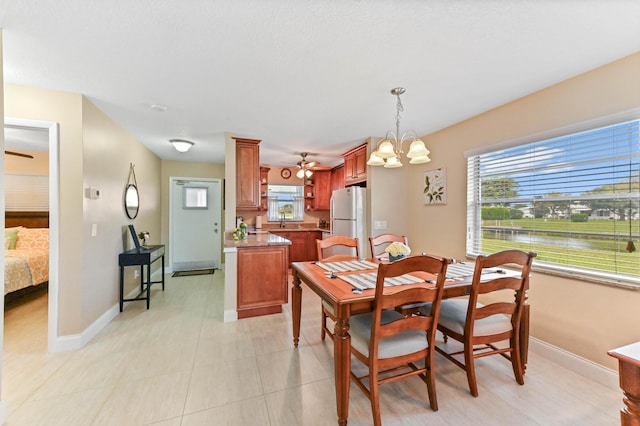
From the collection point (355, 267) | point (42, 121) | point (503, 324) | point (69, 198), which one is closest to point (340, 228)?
point (355, 267)

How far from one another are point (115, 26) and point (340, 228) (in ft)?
11.1

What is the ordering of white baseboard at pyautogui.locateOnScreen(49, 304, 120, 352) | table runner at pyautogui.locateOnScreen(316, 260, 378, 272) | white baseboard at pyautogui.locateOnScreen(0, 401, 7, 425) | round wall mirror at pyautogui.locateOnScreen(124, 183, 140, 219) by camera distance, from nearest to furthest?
white baseboard at pyautogui.locateOnScreen(0, 401, 7, 425) < table runner at pyautogui.locateOnScreen(316, 260, 378, 272) < white baseboard at pyautogui.locateOnScreen(49, 304, 120, 352) < round wall mirror at pyautogui.locateOnScreen(124, 183, 140, 219)

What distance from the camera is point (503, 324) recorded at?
6.09 ft

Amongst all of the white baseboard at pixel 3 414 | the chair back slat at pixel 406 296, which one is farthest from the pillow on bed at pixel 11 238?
the chair back slat at pixel 406 296

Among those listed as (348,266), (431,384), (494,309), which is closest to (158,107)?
(348,266)

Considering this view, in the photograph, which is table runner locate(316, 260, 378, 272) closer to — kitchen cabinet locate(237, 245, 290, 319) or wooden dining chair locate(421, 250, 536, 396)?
wooden dining chair locate(421, 250, 536, 396)

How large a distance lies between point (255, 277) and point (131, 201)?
226 centimetres

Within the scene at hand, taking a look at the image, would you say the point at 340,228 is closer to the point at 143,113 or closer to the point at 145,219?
the point at 143,113

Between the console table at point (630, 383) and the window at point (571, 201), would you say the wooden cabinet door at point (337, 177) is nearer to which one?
the window at point (571, 201)

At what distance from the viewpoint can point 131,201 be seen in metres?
3.62

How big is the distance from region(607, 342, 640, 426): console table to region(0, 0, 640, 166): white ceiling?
172 centimetres

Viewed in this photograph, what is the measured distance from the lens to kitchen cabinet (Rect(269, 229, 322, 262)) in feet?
17.9

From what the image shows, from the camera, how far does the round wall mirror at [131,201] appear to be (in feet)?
11.4

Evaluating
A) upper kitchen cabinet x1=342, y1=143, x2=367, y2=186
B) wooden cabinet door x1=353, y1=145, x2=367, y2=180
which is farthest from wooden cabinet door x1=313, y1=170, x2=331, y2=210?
wooden cabinet door x1=353, y1=145, x2=367, y2=180
